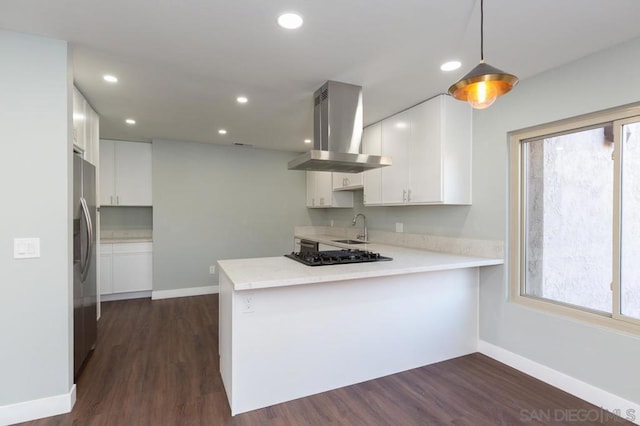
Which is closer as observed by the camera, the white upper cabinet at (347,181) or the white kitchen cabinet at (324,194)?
the white upper cabinet at (347,181)

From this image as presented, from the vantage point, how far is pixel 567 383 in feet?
7.70

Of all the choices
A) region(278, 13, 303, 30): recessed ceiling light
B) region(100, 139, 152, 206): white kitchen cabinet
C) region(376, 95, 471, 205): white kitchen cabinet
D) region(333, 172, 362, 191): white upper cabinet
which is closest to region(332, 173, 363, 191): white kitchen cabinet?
region(333, 172, 362, 191): white upper cabinet

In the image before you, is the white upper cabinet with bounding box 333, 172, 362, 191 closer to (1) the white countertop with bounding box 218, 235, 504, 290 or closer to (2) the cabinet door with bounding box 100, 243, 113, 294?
(1) the white countertop with bounding box 218, 235, 504, 290

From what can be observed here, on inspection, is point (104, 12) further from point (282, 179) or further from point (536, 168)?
point (282, 179)

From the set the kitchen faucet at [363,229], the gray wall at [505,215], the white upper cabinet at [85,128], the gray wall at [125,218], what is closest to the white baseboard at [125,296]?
the gray wall at [125,218]

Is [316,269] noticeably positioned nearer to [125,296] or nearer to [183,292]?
[183,292]

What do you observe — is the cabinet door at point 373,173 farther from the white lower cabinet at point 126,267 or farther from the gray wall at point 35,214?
the white lower cabinet at point 126,267

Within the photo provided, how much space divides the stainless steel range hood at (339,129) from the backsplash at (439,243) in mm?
1170

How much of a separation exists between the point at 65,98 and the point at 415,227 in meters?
3.40

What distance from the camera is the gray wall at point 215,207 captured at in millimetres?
4938

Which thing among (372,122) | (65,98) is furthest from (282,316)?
(372,122)

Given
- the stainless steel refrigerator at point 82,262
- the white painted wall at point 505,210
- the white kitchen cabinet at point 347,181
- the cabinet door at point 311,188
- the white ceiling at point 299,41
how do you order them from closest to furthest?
the white ceiling at point 299,41, the white painted wall at point 505,210, the stainless steel refrigerator at point 82,262, the white kitchen cabinet at point 347,181, the cabinet door at point 311,188

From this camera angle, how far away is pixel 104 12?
175cm

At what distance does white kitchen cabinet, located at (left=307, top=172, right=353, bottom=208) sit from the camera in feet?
16.5
